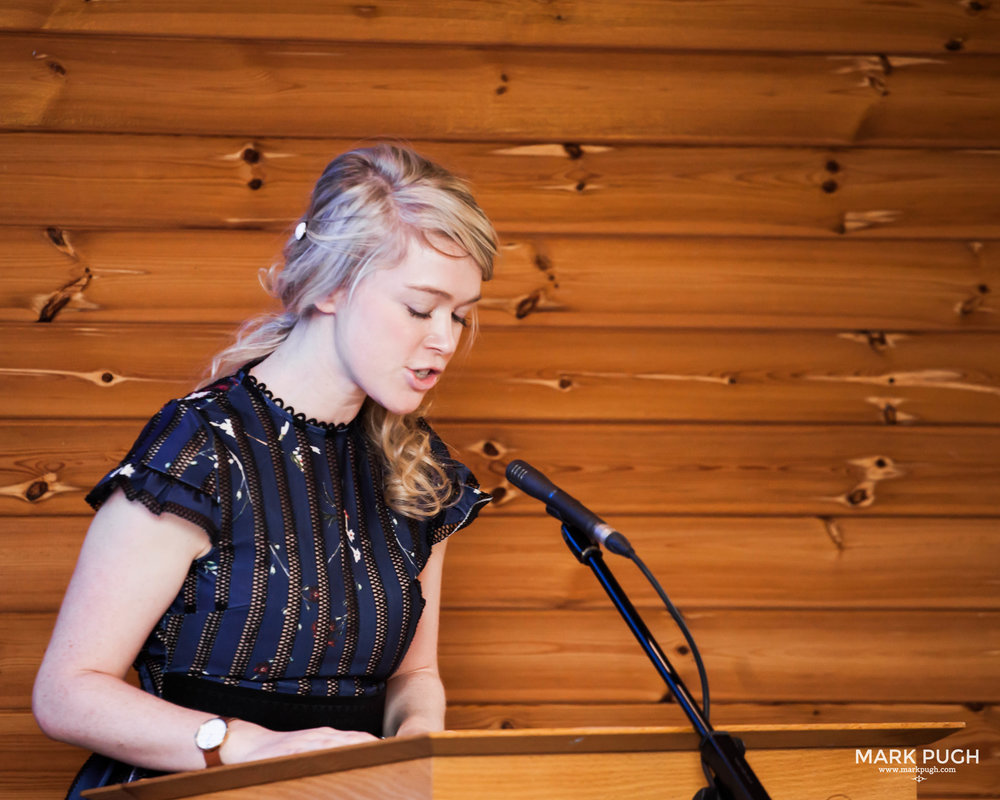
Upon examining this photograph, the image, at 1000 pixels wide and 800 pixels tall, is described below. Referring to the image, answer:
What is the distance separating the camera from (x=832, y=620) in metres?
2.22

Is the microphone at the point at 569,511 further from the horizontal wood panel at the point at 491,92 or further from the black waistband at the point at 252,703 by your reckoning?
the horizontal wood panel at the point at 491,92

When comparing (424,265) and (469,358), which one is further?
(469,358)

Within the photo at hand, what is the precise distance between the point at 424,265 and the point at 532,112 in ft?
2.58

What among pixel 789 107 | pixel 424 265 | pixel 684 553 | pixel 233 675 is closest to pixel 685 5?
pixel 789 107

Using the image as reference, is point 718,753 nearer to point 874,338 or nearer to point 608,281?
point 608,281

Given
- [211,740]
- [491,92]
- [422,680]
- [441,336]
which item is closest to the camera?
[211,740]

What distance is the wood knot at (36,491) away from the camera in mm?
2035

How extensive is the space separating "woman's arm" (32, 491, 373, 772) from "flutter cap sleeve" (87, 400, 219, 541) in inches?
0.7

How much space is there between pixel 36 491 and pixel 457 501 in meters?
0.91

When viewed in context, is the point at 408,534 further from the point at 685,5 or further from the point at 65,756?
the point at 685,5

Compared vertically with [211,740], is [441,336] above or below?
above

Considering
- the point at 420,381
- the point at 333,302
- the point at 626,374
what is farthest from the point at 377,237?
the point at 626,374

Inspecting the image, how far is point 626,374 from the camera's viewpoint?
2195mm

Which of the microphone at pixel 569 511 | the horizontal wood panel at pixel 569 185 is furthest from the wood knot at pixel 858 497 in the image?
the microphone at pixel 569 511
